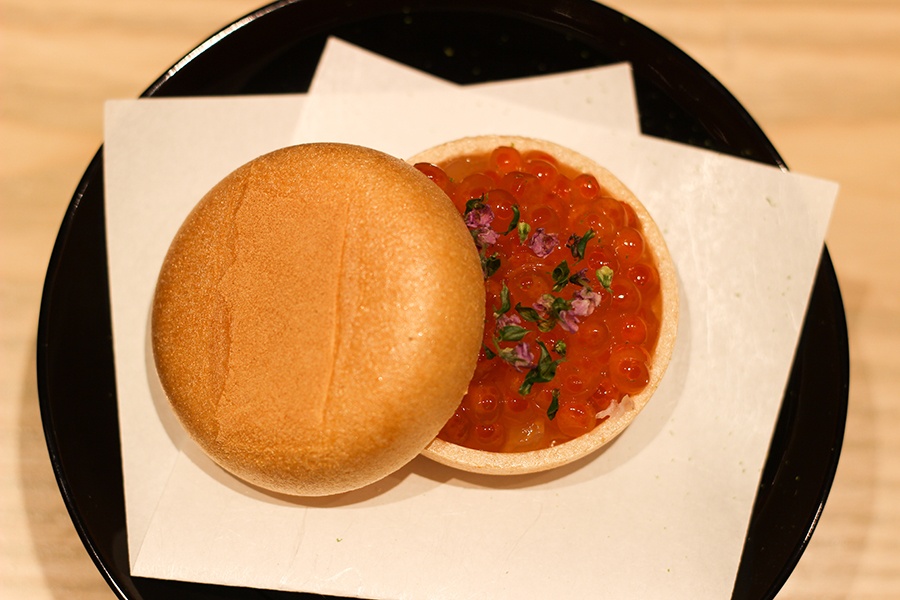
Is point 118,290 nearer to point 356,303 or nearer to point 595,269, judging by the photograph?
point 356,303

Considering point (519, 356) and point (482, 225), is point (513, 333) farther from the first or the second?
point (482, 225)

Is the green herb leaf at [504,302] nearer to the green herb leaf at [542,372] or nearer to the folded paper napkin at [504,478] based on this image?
the green herb leaf at [542,372]

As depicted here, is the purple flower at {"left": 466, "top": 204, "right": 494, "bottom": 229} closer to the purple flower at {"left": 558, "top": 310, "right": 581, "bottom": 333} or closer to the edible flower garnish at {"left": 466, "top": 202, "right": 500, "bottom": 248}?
the edible flower garnish at {"left": 466, "top": 202, "right": 500, "bottom": 248}

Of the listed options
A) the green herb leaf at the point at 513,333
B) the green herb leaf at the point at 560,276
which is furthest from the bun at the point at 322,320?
the green herb leaf at the point at 560,276

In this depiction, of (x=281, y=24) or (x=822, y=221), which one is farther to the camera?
(x=281, y=24)

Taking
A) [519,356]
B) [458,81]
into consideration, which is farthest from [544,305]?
[458,81]

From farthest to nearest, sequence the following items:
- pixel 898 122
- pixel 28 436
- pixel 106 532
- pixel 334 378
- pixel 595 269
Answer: pixel 898 122 < pixel 28 436 < pixel 106 532 < pixel 595 269 < pixel 334 378

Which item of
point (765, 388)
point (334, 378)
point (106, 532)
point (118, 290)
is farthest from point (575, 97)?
point (106, 532)
